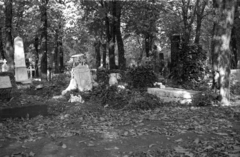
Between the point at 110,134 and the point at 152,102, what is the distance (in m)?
3.72

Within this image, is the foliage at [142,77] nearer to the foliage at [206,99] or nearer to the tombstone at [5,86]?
the foliage at [206,99]

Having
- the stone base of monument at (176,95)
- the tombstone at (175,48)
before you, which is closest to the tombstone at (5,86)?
the stone base of monument at (176,95)

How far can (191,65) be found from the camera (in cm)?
1524

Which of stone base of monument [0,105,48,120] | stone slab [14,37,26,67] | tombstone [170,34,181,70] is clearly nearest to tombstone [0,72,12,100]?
stone base of monument [0,105,48,120]

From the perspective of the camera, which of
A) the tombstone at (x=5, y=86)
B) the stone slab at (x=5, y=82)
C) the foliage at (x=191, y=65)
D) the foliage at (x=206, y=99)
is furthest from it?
the foliage at (x=191, y=65)

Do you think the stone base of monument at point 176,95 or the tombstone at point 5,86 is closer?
the stone base of monument at point 176,95

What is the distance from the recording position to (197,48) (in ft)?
50.7

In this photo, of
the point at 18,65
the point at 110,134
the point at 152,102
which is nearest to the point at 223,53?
the point at 152,102

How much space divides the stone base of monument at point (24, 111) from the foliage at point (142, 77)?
576 cm

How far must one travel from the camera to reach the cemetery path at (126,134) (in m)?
5.01

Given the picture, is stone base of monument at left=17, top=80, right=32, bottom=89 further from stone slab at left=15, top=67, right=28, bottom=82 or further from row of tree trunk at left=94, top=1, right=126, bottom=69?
row of tree trunk at left=94, top=1, right=126, bottom=69

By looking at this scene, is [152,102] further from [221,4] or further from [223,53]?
[221,4]

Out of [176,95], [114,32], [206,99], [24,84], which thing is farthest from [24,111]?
[114,32]

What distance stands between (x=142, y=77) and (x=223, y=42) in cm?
487
